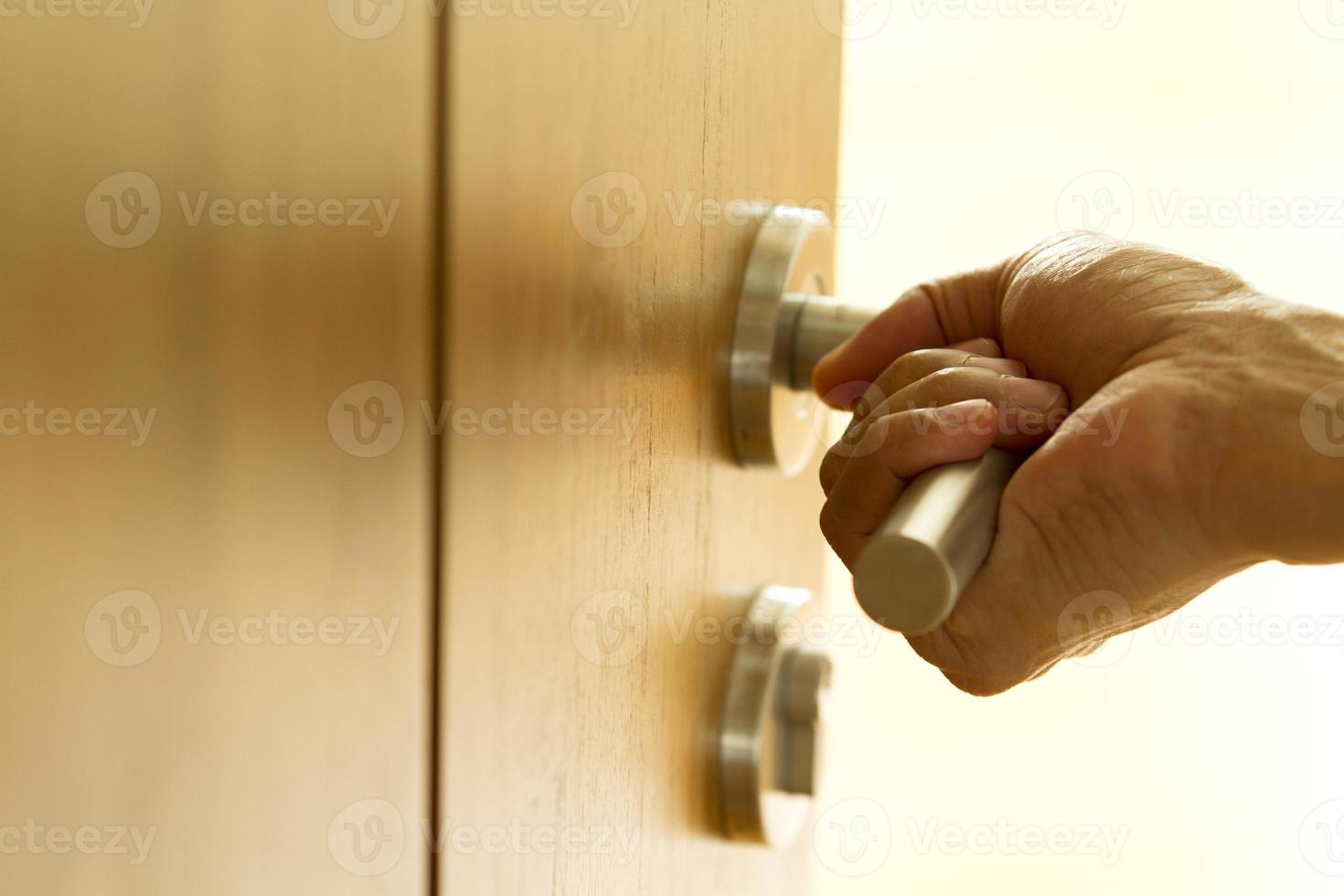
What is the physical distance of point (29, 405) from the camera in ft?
0.34

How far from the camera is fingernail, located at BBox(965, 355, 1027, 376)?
0.22m

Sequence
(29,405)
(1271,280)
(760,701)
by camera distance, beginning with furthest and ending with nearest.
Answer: (1271,280) < (760,701) < (29,405)

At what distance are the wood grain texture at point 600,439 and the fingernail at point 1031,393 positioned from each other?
63 mm

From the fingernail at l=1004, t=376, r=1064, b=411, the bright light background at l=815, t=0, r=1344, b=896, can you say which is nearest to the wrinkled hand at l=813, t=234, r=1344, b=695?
the fingernail at l=1004, t=376, r=1064, b=411

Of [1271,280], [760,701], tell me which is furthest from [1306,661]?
[760,701]

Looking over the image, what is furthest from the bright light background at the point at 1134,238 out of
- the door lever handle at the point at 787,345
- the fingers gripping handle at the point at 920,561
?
the fingers gripping handle at the point at 920,561

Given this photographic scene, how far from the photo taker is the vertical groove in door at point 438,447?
0.46 feet

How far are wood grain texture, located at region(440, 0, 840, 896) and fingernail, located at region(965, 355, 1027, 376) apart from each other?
6 cm

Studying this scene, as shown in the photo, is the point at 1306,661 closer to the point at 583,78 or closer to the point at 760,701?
the point at 760,701

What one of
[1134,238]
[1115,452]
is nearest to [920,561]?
[1115,452]

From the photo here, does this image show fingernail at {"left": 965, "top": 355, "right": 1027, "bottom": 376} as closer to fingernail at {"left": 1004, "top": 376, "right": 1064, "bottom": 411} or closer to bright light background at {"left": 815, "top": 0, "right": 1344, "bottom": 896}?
fingernail at {"left": 1004, "top": 376, "right": 1064, "bottom": 411}

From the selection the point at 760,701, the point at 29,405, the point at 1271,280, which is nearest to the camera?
the point at 29,405

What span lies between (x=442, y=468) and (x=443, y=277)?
0.02 meters

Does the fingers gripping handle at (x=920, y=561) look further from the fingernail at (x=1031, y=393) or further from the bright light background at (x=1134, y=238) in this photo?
the bright light background at (x=1134, y=238)
